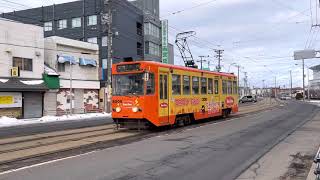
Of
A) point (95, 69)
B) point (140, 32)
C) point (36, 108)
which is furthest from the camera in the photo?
point (140, 32)

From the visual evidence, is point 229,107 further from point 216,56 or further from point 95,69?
point 216,56

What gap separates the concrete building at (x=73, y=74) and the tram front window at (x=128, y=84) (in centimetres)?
2660

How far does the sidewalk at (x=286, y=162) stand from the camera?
33.1ft

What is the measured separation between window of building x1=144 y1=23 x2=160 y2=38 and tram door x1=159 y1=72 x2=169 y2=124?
51.8 meters

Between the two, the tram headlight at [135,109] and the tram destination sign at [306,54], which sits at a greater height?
the tram destination sign at [306,54]

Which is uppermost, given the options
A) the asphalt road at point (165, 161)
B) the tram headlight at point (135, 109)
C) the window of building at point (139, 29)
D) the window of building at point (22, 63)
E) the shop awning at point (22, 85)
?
the window of building at point (139, 29)

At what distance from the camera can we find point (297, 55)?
5922 cm

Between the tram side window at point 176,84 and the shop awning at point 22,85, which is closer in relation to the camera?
the tram side window at point 176,84

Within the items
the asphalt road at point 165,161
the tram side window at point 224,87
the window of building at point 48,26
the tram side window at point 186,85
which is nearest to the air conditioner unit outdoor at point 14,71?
the tram side window at point 224,87

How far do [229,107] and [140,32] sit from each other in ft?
140

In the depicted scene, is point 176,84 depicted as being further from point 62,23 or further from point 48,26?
point 48,26

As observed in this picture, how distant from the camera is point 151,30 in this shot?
7238cm

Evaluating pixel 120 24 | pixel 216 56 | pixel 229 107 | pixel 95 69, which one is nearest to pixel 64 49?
pixel 95 69

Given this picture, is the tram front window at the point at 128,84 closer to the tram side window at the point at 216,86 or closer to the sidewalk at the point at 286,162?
the sidewalk at the point at 286,162
